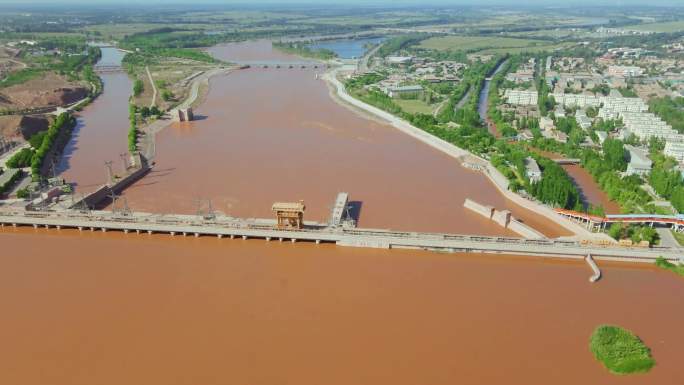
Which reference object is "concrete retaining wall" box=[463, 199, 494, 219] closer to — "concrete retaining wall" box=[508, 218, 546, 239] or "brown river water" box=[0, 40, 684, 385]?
"brown river water" box=[0, 40, 684, 385]

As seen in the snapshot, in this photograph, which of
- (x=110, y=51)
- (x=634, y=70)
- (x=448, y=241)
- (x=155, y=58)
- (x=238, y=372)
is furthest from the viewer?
(x=110, y=51)

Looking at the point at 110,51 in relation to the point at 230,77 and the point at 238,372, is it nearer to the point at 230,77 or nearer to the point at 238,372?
the point at 230,77

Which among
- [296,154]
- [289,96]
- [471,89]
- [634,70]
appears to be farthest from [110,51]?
[634,70]

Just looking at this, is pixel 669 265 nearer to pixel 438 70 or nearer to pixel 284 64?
pixel 438 70

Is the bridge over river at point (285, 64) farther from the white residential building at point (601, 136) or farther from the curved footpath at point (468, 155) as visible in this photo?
the white residential building at point (601, 136)

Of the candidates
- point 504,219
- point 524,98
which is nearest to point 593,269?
point 504,219

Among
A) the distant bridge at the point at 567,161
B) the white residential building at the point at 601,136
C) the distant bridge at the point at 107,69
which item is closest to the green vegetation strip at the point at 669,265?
the distant bridge at the point at 567,161
